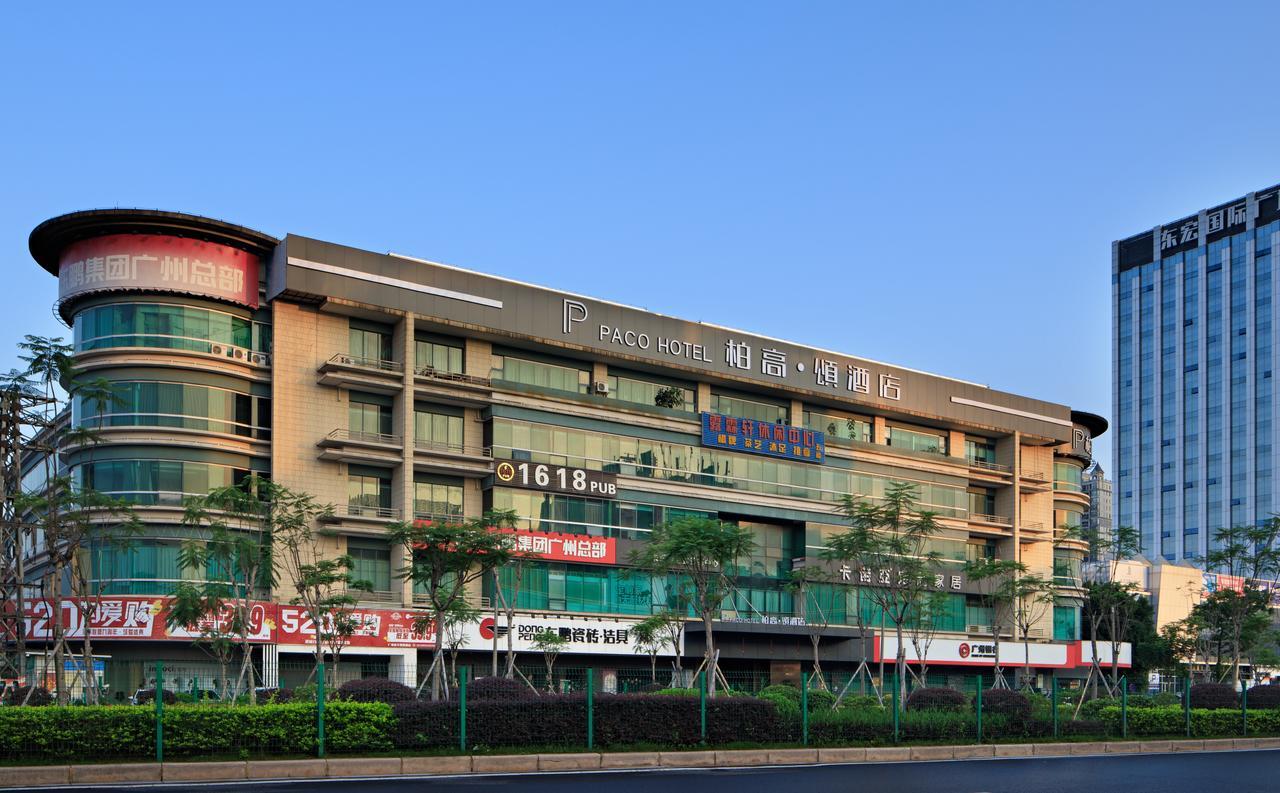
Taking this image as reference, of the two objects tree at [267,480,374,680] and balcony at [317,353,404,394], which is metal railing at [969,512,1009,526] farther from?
tree at [267,480,374,680]

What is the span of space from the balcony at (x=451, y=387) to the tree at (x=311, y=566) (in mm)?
6995

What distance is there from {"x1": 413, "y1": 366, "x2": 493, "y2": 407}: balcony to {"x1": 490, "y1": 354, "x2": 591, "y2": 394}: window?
4.85 ft

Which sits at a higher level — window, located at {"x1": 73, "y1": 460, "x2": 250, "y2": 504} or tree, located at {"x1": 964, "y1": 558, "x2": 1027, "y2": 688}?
window, located at {"x1": 73, "y1": 460, "x2": 250, "y2": 504}

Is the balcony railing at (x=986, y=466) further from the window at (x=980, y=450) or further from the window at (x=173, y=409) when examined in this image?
the window at (x=173, y=409)

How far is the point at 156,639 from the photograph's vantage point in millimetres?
50281

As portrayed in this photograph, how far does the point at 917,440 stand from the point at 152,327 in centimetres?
4451

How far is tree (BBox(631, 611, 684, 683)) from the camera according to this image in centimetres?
5619

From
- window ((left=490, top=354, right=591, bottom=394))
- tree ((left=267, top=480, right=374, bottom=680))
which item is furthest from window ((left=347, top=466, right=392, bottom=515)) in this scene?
window ((left=490, top=354, right=591, bottom=394))

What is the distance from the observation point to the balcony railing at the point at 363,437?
2205 inches

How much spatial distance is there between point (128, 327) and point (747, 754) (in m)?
33.9

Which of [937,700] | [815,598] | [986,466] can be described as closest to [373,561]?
[815,598]

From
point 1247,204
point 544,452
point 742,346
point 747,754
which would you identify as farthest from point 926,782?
point 1247,204

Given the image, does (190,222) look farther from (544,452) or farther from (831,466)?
(831,466)

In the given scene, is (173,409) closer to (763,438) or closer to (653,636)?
(653,636)
